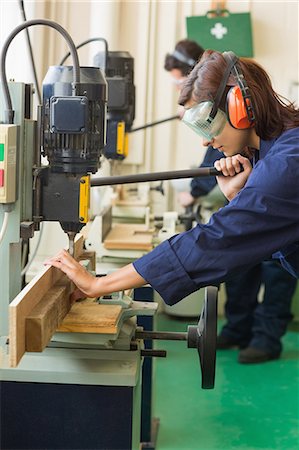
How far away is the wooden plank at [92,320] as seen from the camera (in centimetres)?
179

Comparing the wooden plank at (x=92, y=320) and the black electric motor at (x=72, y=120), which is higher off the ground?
the black electric motor at (x=72, y=120)

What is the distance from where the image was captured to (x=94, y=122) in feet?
5.96

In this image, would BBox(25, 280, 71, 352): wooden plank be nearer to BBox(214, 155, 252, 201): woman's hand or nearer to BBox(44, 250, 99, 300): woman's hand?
BBox(44, 250, 99, 300): woman's hand

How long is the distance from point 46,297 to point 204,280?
1.15 ft

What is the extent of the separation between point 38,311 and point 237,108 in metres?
0.70

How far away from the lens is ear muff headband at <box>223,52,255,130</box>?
1.96m

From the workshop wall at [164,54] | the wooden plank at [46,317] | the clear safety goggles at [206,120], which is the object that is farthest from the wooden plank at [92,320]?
the workshop wall at [164,54]

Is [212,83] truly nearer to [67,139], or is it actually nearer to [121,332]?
[67,139]

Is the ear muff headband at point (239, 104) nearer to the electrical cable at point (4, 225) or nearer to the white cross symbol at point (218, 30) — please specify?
the electrical cable at point (4, 225)

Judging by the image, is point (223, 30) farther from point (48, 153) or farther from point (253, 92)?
point (48, 153)

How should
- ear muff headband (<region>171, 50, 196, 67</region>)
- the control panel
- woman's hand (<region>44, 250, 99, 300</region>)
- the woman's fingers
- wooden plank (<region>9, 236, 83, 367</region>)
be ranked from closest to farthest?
wooden plank (<region>9, 236, 83, 367</region>) → the control panel → woman's hand (<region>44, 250, 99, 300</region>) → the woman's fingers → ear muff headband (<region>171, 50, 196, 67</region>)

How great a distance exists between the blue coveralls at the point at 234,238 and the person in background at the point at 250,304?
7.64ft

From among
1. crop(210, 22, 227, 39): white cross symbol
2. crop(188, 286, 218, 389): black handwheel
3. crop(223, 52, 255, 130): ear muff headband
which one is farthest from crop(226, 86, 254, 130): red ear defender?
crop(210, 22, 227, 39): white cross symbol

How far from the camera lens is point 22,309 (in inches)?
62.1
